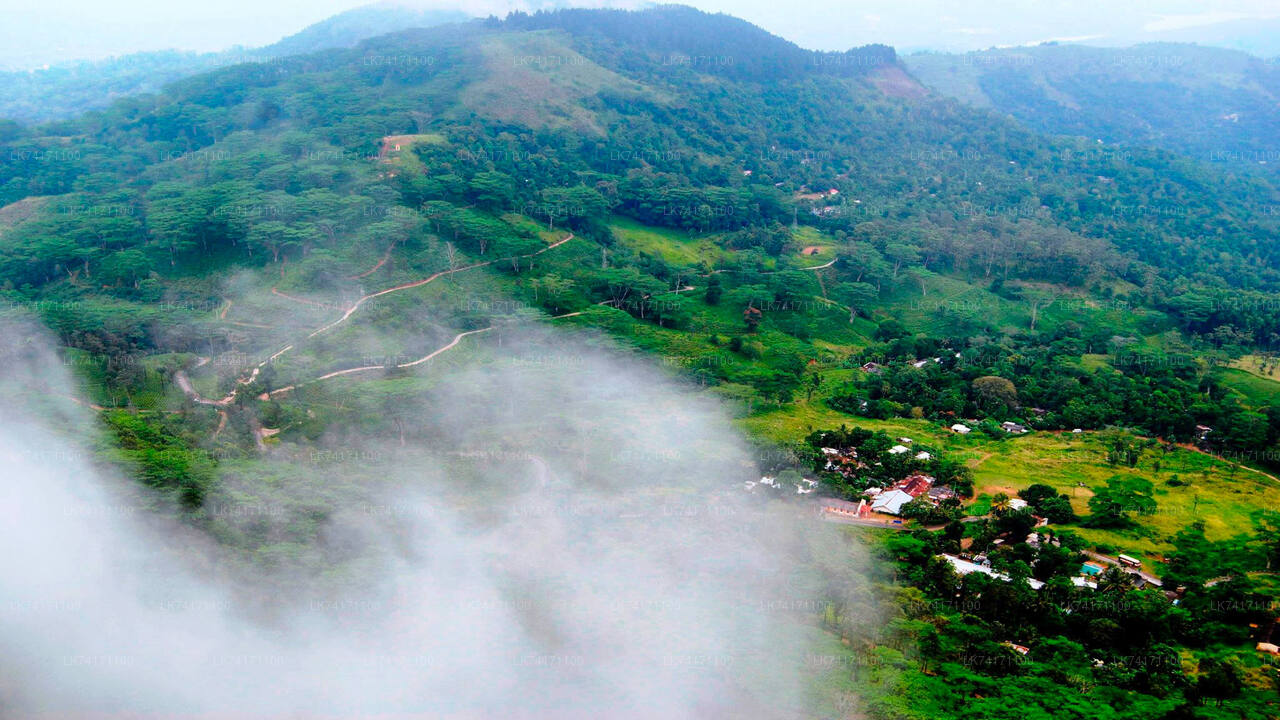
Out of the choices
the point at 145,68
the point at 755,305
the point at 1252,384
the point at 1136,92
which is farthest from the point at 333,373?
the point at 1136,92

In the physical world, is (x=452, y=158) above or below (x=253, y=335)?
above

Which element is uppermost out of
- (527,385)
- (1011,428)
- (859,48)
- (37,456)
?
(859,48)

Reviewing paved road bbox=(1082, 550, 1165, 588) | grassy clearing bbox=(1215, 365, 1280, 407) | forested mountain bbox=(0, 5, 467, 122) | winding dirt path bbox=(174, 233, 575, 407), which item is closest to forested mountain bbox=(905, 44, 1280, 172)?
grassy clearing bbox=(1215, 365, 1280, 407)

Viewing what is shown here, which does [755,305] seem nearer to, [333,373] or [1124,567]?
[333,373]

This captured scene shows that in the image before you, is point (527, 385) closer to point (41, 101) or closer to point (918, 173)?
point (918, 173)

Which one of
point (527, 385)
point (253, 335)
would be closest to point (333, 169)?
point (253, 335)

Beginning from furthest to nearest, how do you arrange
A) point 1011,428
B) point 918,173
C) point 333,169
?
point 918,173 < point 333,169 < point 1011,428

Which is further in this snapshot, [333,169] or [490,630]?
[333,169]

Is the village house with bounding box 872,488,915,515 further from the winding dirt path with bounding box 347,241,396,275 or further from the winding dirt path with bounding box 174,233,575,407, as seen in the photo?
the winding dirt path with bounding box 347,241,396,275
